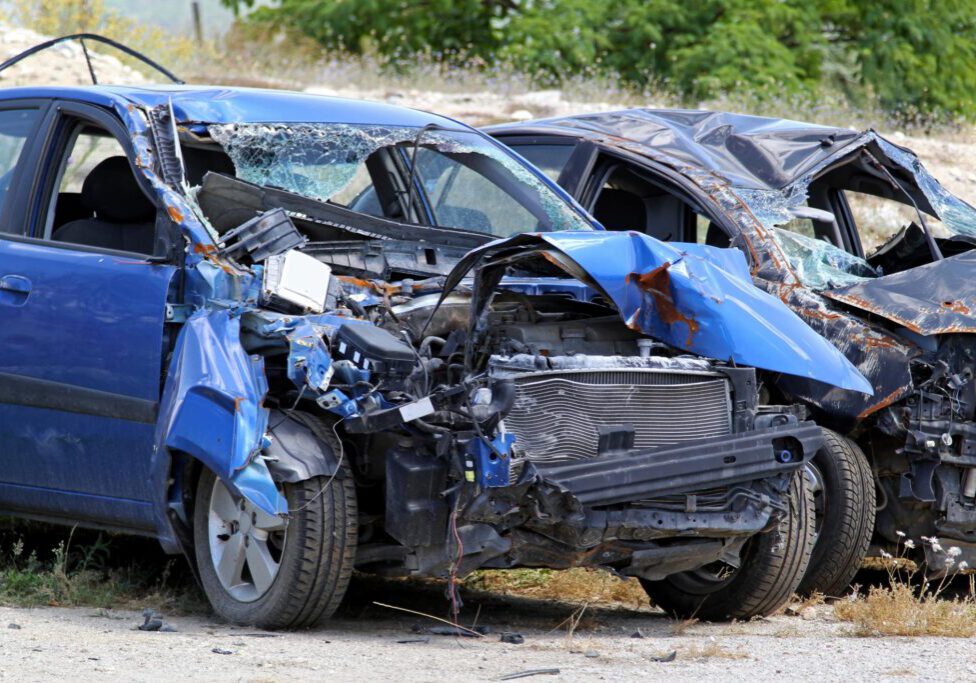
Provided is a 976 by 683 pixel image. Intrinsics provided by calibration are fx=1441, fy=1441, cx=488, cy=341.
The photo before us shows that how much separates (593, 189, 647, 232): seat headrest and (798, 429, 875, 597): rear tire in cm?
187

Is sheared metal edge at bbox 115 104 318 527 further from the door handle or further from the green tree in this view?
the green tree

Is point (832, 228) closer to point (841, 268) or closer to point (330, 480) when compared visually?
point (841, 268)

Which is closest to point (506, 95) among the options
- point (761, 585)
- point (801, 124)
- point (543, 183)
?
point (801, 124)

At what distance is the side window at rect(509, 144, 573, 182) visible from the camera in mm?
7633

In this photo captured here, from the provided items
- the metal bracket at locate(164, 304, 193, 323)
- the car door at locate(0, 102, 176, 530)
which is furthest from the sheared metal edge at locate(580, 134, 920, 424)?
the car door at locate(0, 102, 176, 530)

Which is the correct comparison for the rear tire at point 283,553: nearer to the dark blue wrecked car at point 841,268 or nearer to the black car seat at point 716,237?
the dark blue wrecked car at point 841,268

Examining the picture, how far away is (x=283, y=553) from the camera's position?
184 inches

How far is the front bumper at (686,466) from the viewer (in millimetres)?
4574

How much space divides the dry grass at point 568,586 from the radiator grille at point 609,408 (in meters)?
1.36

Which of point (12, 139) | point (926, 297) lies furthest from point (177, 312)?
point (926, 297)

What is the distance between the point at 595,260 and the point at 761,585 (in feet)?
4.59

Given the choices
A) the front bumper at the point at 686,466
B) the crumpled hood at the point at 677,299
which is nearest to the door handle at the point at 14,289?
the crumpled hood at the point at 677,299

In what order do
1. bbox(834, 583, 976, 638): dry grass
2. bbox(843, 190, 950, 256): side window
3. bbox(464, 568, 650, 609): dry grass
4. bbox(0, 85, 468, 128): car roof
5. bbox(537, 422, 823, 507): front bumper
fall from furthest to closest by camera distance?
bbox(843, 190, 950, 256): side window → bbox(464, 568, 650, 609): dry grass → bbox(0, 85, 468, 128): car roof → bbox(834, 583, 976, 638): dry grass → bbox(537, 422, 823, 507): front bumper

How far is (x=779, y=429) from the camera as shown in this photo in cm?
496
